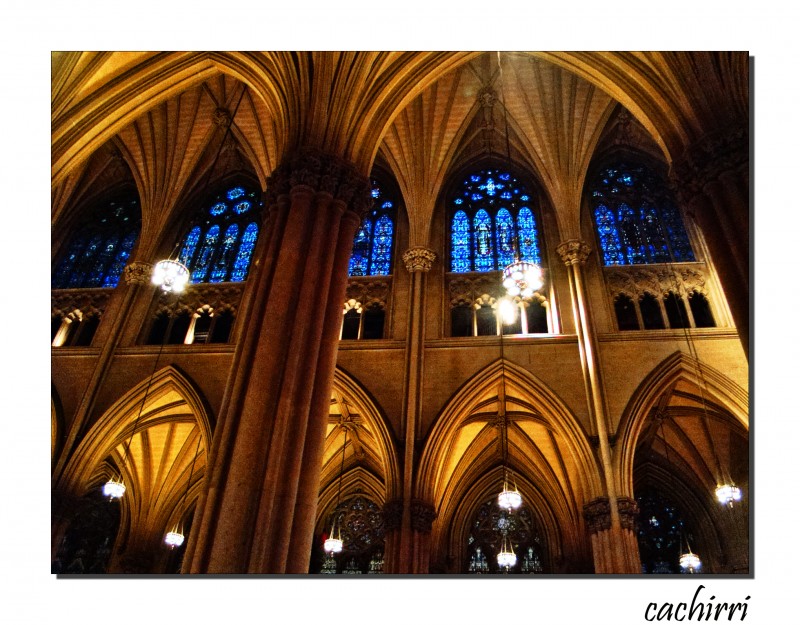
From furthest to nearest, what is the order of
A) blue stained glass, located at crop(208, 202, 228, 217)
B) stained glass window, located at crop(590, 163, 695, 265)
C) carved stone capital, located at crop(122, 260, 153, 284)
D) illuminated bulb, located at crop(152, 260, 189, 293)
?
blue stained glass, located at crop(208, 202, 228, 217) < carved stone capital, located at crop(122, 260, 153, 284) < stained glass window, located at crop(590, 163, 695, 265) < illuminated bulb, located at crop(152, 260, 189, 293)

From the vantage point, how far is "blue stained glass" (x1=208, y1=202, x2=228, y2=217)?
18391 mm

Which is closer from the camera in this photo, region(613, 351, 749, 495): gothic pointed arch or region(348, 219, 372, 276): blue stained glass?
region(613, 351, 749, 495): gothic pointed arch

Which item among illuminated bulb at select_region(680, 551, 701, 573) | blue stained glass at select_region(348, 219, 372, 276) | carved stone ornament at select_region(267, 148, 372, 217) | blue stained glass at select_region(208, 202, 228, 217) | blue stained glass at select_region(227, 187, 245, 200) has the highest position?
blue stained glass at select_region(227, 187, 245, 200)

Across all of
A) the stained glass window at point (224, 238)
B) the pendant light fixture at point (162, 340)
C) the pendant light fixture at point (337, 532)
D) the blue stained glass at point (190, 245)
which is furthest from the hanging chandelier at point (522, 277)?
the blue stained glass at point (190, 245)

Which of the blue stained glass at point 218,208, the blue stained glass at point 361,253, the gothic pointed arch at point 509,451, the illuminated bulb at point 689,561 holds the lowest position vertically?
the illuminated bulb at point 689,561

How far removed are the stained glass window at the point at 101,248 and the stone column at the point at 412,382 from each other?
8.13 meters

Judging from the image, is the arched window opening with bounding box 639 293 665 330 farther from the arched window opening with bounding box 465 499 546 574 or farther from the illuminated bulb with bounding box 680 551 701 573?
the arched window opening with bounding box 465 499 546 574

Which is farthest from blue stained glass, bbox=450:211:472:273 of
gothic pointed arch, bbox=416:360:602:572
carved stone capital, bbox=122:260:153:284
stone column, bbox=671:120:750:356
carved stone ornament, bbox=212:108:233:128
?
carved stone capital, bbox=122:260:153:284

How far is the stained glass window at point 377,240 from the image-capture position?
1628cm

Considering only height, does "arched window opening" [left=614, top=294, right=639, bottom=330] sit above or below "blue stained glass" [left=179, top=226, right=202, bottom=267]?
below

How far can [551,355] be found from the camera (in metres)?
13.6

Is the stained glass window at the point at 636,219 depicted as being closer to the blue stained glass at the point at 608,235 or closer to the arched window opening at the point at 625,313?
the blue stained glass at the point at 608,235

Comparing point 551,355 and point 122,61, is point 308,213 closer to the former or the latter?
point 122,61
